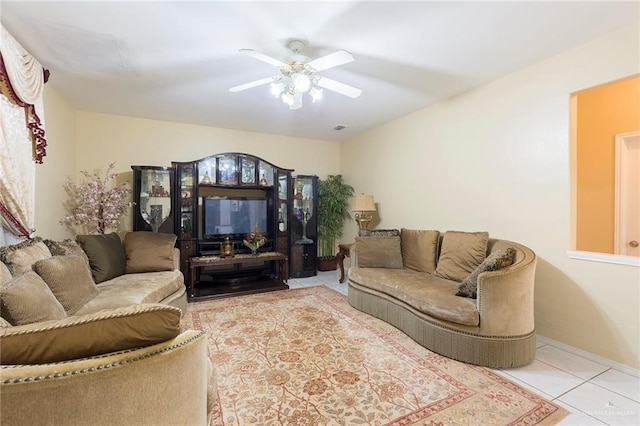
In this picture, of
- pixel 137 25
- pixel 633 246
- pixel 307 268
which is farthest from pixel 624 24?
pixel 307 268

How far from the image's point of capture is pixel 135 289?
102 inches

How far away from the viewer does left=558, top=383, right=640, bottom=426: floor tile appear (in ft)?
5.38

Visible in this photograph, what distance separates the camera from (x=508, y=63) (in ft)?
8.66

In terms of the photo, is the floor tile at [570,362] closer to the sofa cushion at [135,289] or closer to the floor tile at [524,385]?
the floor tile at [524,385]

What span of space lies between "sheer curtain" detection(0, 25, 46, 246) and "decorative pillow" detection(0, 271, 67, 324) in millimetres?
912

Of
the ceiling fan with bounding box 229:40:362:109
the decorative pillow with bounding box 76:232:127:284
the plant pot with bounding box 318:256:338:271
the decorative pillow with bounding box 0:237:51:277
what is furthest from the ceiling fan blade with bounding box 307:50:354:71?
the plant pot with bounding box 318:256:338:271

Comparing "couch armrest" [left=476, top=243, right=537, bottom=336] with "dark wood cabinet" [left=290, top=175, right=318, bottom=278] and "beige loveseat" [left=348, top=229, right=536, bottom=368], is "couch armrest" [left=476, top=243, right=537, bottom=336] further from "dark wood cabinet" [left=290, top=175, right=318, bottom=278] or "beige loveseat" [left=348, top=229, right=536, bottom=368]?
"dark wood cabinet" [left=290, top=175, right=318, bottom=278]

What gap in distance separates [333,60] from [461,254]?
7.40 ft

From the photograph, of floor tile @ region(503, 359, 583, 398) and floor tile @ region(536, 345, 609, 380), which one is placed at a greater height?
floor tile @ region(503, 359, 583, 398)

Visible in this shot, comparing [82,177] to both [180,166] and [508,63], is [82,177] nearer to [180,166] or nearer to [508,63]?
[180,166]

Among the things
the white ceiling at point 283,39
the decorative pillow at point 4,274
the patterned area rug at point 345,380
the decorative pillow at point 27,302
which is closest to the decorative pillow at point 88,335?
the decorative pillow at point 27,302

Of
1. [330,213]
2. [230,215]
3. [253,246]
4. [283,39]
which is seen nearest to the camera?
[283,39]

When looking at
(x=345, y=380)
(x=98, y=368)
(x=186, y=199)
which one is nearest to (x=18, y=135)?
(x=186, y=199)

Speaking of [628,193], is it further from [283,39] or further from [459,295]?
[283,39]
